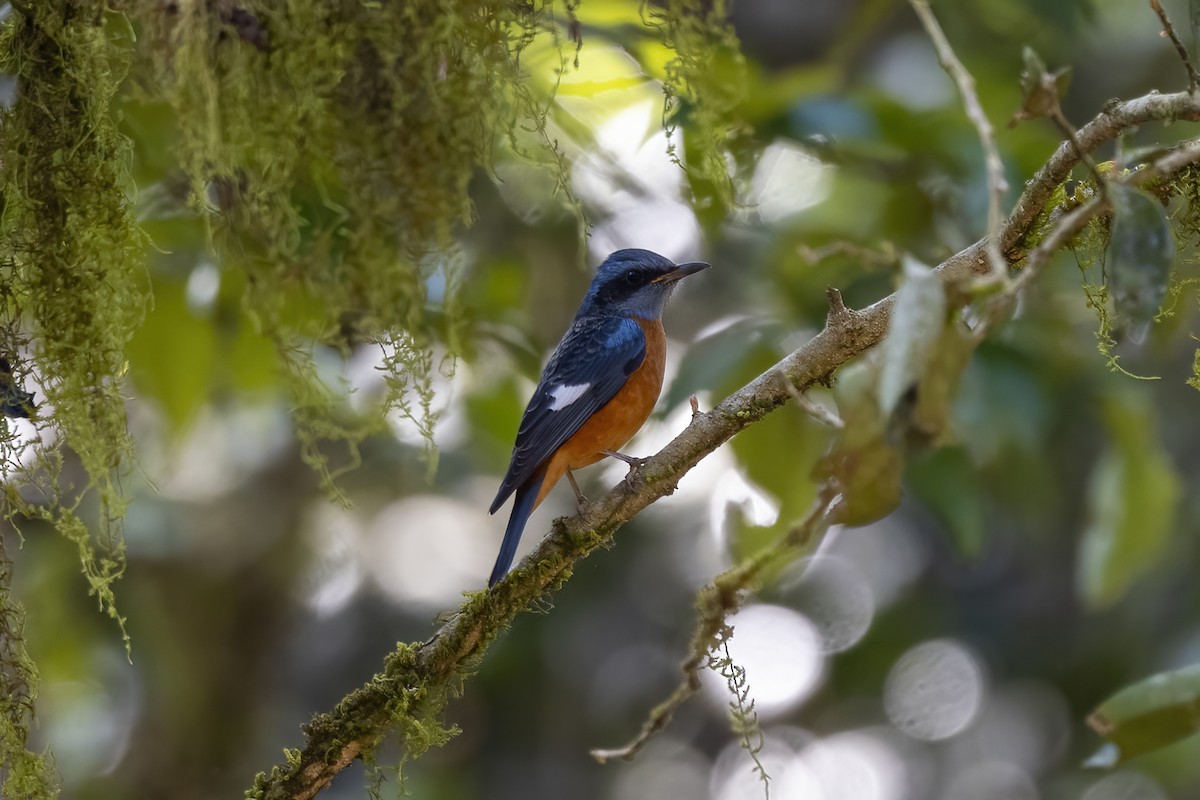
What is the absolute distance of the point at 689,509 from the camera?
8.13 meters

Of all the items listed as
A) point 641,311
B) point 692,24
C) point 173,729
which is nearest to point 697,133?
point 692,24

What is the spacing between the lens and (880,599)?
806cm

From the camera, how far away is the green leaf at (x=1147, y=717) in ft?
5.94

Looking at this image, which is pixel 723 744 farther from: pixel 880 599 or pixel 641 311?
pixel 641 311

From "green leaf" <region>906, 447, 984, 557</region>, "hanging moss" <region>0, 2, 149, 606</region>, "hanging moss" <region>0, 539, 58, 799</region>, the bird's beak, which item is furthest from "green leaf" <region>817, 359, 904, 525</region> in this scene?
the bird's beak

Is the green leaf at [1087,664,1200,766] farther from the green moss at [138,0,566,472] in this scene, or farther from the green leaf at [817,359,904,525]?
the green moss at [138,0,566,472]

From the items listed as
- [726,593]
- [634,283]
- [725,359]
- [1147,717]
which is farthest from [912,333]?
[634,283]

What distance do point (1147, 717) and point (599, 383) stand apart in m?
2.69

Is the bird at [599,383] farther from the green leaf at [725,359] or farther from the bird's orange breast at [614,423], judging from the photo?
the green leaf at [725,359]

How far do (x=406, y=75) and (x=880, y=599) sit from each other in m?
6.45

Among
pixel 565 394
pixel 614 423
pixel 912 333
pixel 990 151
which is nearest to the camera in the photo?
pixel 912 333

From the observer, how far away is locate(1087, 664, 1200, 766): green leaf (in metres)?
1.81

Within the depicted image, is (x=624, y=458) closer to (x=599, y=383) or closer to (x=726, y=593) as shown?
(x=599, y=383)

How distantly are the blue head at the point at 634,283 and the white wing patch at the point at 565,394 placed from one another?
0.64 metres
